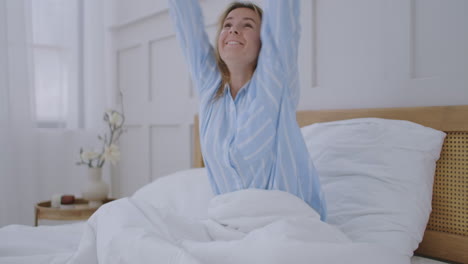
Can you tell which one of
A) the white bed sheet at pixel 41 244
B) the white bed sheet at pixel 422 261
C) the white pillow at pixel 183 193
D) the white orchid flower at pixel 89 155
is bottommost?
the white bed sheet at pixel 422 261

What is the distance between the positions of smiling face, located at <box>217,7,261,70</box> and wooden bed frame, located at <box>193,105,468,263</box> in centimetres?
57

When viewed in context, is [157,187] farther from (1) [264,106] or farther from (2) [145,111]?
(2) [145,111]

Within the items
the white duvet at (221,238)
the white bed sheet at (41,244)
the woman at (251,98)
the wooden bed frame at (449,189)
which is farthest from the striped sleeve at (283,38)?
the white bed sheet at (41,244)

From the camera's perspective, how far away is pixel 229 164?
3.67ft

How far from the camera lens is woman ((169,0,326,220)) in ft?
3.43

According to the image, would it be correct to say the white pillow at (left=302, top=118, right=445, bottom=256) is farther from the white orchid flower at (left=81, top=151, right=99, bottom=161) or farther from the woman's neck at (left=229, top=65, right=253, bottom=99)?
the white orchid flower at (left=81, top=151, right=99, bottom=161)

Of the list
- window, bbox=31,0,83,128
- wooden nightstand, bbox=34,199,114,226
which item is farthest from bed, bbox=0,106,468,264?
window, bbox=31,0,83,128

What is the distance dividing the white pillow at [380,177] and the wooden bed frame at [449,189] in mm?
41

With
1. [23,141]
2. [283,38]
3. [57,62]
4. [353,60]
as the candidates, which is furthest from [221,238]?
[57,62]

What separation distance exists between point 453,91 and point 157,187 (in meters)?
1.14

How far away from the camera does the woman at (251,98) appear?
104 centimetres

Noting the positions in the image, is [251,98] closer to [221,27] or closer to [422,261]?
[221,27]

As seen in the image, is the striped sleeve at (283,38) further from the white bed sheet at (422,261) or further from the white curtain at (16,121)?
the white curtain at (16,121)

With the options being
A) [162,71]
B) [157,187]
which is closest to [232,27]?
[157,187]
